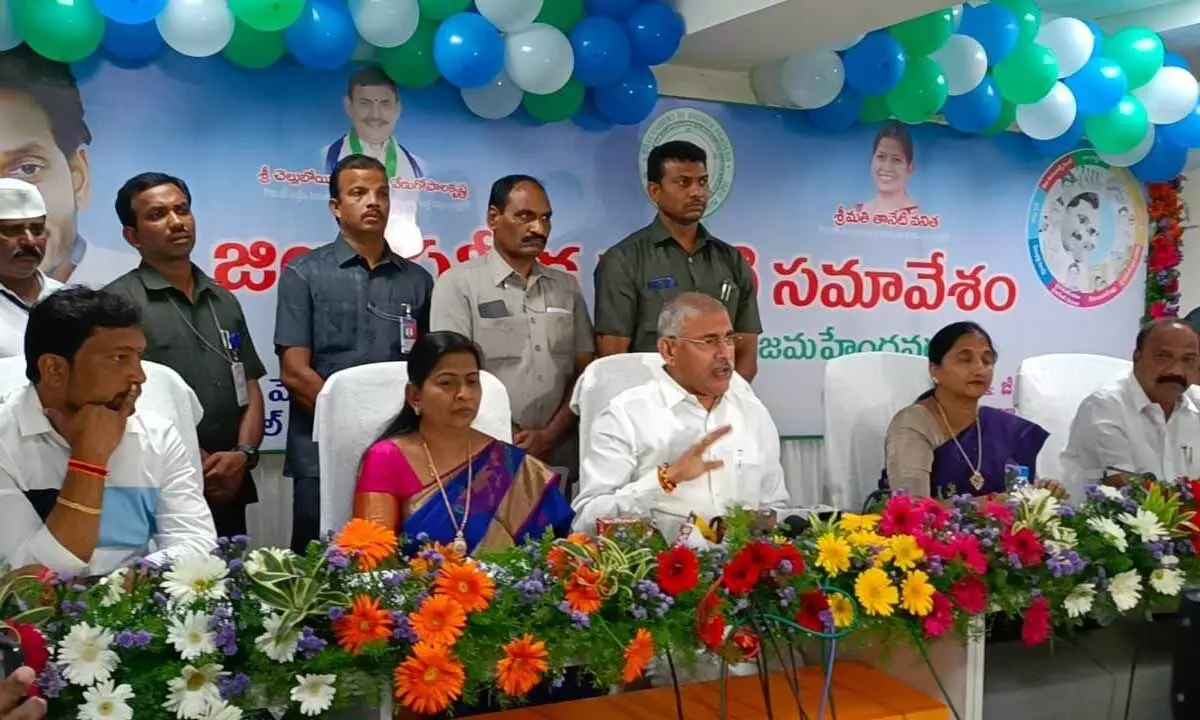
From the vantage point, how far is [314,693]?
1513mm

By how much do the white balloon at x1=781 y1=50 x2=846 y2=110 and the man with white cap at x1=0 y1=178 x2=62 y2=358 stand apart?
2.87 metres

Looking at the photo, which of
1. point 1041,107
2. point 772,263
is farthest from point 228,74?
point 1041,107

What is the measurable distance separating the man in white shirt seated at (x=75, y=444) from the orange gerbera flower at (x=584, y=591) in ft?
2.68

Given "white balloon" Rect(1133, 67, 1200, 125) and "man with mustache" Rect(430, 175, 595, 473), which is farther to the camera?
"white balloon" Rect(1133, 67, 1200, 125)

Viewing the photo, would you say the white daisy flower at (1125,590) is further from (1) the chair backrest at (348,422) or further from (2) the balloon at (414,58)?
(2) the balloon at (414,58)

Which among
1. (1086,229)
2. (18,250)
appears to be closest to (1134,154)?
(1086,229)

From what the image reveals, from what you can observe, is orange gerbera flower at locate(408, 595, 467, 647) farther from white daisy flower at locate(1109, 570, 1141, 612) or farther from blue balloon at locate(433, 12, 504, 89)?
blue balloon at locate(433, 12, 504, 89)

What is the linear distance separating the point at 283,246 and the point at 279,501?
0.90 meters

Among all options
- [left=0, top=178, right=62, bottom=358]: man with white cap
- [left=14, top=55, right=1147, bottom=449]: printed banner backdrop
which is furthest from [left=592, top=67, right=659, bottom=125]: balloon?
[left=0, top=178, right=62, bottom=358]: man with white cap

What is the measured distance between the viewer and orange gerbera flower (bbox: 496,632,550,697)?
1581 millimetres

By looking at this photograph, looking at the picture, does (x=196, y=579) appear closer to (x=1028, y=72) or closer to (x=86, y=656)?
(x=86, y=656)

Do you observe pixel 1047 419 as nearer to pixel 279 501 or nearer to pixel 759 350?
pixel 759 350

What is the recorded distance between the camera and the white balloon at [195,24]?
129 inches

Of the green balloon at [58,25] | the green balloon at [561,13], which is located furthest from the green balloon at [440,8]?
the green balloon at [58,25]
